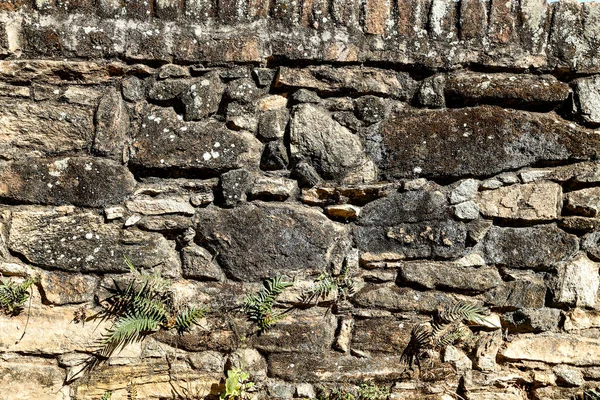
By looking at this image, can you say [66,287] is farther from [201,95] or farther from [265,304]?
[201,95]

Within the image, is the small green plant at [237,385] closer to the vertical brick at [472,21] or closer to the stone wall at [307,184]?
the stone wall at [307,184]

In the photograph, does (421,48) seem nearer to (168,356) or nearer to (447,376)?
(447,376)

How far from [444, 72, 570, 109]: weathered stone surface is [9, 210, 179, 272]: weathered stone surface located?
5.29ft

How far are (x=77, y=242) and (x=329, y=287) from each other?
1.18 metres

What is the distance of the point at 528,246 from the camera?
269 centimetres

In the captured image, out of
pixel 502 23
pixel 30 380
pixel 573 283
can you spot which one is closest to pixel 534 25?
pixel 502 23

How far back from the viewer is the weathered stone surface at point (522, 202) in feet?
8.75

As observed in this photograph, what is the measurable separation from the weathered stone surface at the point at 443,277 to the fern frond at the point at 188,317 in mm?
968

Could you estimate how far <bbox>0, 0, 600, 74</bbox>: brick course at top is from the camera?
2521 mm

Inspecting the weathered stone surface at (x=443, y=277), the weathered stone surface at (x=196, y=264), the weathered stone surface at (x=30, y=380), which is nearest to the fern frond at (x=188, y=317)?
the weathered stone surface at (x=196, y=264)

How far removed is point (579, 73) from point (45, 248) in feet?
8.63

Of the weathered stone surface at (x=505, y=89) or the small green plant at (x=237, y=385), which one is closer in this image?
the small green plant at (x=237, y=385)

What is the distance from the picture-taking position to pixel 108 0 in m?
2.52

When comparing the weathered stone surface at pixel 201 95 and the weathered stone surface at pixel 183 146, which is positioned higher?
the weathered stone surface at pixel 201 95
